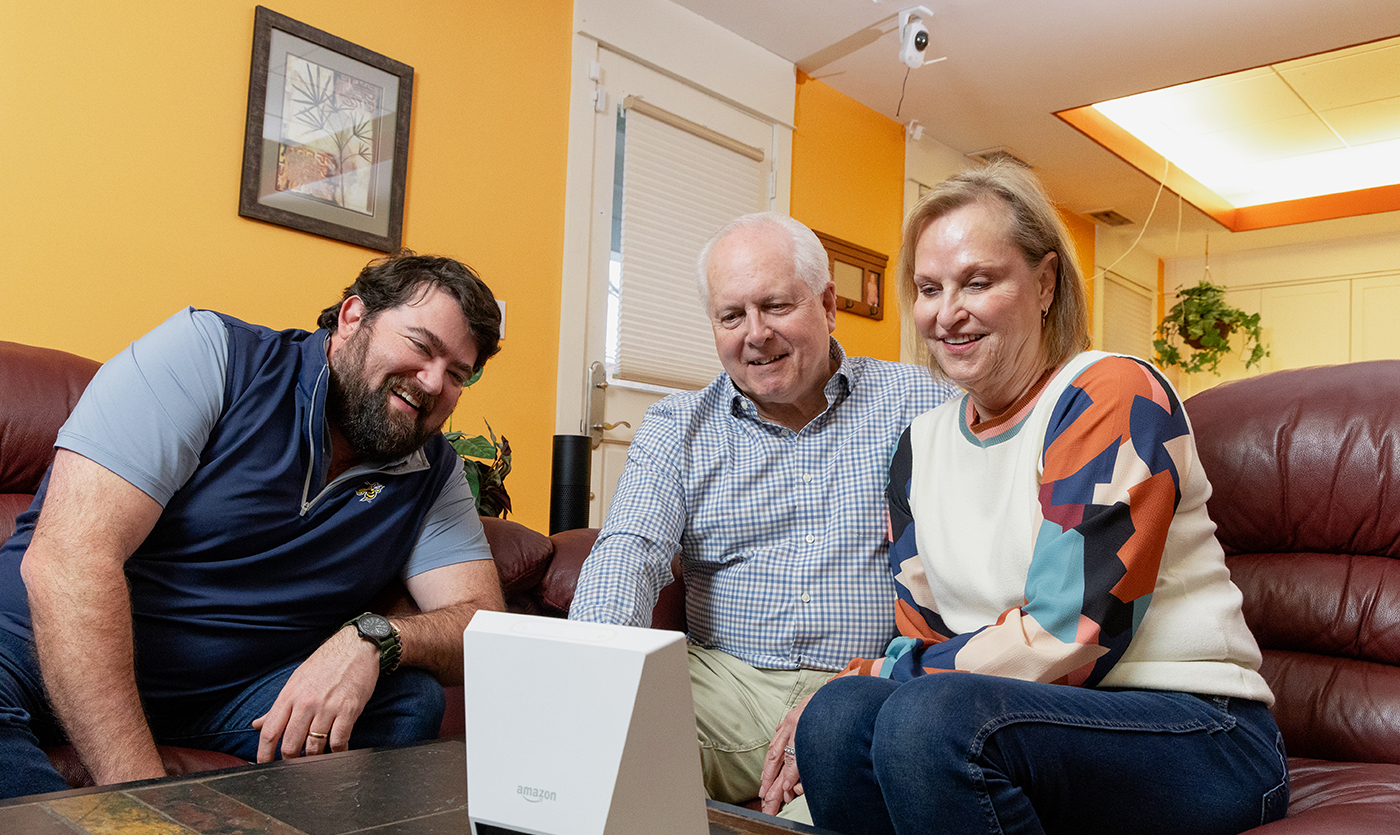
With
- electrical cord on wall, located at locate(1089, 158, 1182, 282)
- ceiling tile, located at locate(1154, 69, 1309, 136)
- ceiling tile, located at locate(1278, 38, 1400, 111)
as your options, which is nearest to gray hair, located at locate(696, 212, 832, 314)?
ceiling tile, located at locate(1278, 38, 1400, 111)

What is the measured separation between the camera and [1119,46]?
4.18 meters

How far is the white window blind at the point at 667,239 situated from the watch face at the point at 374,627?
7.51 ft

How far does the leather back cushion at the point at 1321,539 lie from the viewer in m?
1.46

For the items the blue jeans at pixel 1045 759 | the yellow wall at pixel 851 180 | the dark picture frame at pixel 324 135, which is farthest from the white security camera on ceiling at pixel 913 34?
the blue jeans at pixel 1045 759

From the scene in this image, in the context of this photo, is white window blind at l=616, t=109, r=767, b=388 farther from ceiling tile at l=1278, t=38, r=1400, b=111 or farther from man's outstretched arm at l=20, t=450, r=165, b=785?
ceiling tile at l=1278, t=38, r=1400, b=111

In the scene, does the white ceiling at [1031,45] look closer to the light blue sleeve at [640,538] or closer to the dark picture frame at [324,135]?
the dark picture frame at [324,135]

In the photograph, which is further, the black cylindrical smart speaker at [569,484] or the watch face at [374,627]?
the black cylindrical smart speaker at [569,484]

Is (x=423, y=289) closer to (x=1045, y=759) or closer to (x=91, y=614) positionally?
(x=91, y=614)

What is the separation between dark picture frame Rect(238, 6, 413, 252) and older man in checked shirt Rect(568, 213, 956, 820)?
5.00ft

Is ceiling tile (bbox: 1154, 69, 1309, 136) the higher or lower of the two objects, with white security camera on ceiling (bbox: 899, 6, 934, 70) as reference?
higher

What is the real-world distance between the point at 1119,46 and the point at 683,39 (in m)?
1.86

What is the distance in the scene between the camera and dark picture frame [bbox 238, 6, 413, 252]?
8.88ft

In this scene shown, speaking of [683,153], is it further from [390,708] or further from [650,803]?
[650,803]

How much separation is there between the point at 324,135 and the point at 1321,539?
2643 mm
